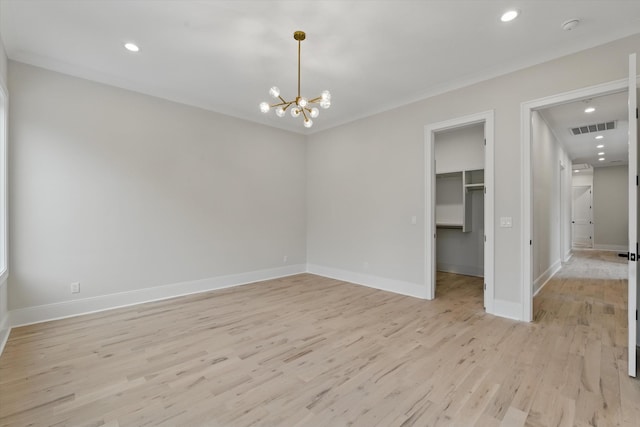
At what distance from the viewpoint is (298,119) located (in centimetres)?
563

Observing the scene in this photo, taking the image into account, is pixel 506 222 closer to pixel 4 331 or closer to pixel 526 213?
pixel 526 213

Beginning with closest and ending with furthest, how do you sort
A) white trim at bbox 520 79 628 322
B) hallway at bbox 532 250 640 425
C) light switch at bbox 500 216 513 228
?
hallway at bbox 532 250 640 425 → white trim at bbox 520 79 628 322 → light switch at bbox 500 216 513 228

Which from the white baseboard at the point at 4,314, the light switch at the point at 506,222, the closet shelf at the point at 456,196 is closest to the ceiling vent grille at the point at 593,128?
the closet shelf at the point at 456,196

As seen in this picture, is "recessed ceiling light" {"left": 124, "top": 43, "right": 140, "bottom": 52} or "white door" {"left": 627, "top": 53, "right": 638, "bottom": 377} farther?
"recessed ceiling light" {"left": 124, "top": 43, "right": 140, "bottom": 52}

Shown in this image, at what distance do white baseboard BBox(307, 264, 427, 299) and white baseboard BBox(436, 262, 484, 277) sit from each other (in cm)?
220

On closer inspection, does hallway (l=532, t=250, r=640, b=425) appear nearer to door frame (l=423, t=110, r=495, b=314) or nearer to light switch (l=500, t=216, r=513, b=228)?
door frame (l=423, t=110, r=495, b=314)

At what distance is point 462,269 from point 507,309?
2653 mm

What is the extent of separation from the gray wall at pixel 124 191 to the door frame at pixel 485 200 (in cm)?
291

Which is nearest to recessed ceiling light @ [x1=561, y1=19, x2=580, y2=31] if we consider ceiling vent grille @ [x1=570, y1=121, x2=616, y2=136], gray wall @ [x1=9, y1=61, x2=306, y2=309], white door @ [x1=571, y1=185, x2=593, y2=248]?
ceiling vent grille @ [x1=570, y1=121, x2=616, y2=136]

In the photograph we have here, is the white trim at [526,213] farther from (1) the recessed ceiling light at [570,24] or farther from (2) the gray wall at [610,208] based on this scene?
(2) the gray wall at [610,208]

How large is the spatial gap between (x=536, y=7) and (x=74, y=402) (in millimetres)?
4765

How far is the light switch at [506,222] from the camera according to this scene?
357 centimetres

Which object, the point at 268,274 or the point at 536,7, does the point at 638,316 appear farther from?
the point at 268,274

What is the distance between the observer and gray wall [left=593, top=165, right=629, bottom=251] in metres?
9.59
